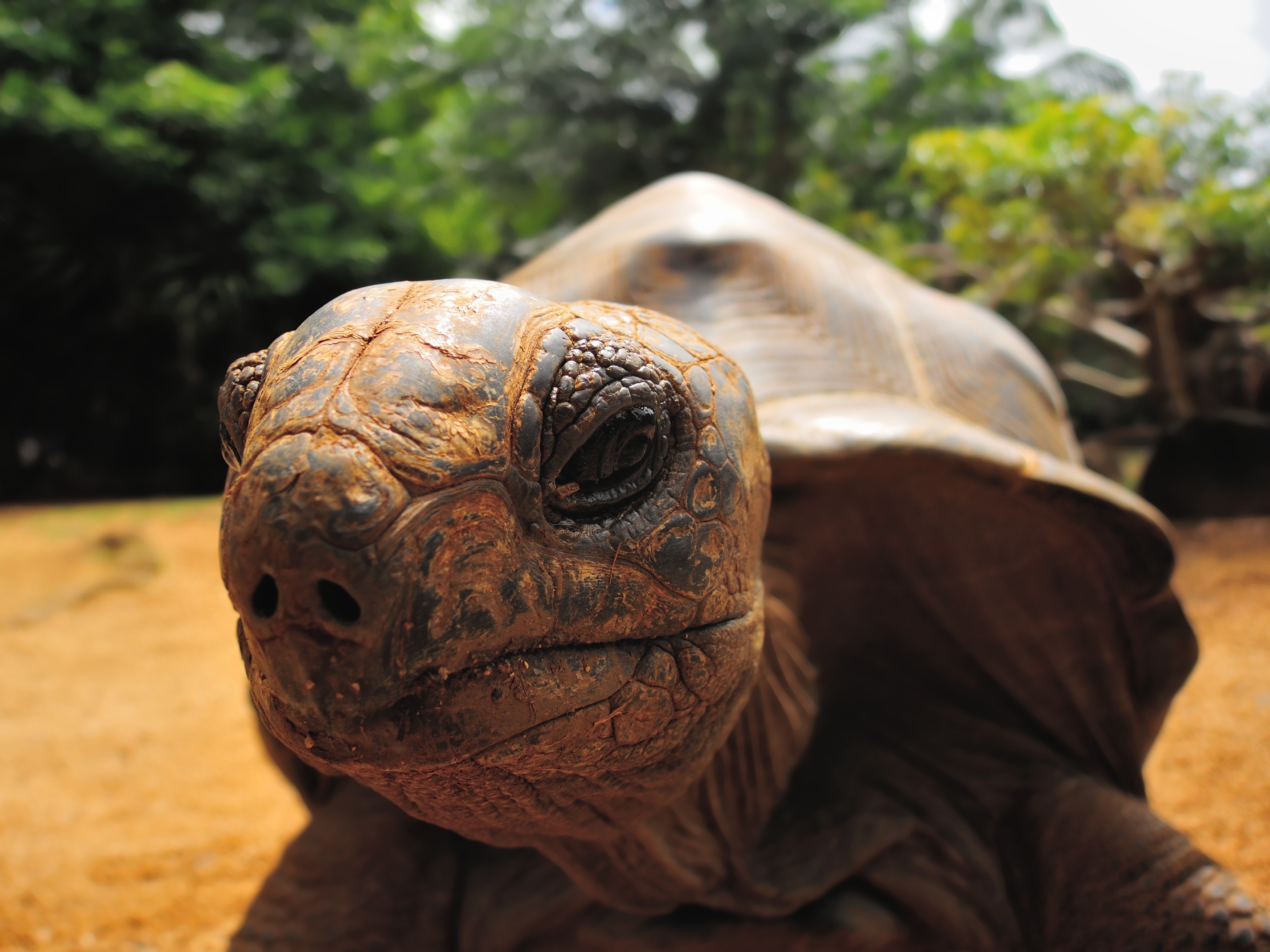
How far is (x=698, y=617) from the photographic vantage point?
988mm

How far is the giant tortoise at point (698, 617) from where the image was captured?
0.80m

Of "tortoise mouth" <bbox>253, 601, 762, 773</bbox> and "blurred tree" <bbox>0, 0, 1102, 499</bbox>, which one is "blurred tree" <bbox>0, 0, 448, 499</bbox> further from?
"tortoise mouth" <bbox>253, 601, 762, 773</bbox>

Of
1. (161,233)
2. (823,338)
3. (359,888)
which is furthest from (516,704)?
(161,233)

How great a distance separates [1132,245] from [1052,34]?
7584 mm

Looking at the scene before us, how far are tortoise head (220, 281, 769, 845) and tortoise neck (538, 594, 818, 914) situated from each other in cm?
23

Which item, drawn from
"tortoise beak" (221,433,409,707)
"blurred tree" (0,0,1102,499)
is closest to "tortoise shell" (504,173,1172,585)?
"tortoise beak" (221,433,409,707)

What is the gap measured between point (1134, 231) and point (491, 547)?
21.4ft

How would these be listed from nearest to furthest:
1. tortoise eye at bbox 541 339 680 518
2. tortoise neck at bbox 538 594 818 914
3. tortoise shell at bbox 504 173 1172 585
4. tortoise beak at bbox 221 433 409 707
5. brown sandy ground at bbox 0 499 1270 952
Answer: tortoise beak at bbox 221 433 409 707 → tortoise eye at bbox 541 339 680 518 → tortoise neck at bbox 538 594 818 914 → tortoise shell at bbox 504 173 1172 585 → brown sandy ground at bbox 0 499 1270 952

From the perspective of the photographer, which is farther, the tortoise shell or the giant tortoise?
the tortoise shell

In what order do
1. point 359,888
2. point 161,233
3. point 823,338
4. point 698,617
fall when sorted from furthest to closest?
point 161,233, point 823,338, point 359,888, point 698,617

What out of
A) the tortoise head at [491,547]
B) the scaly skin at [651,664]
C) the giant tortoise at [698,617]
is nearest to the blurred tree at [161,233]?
the giant tortoise at [698,617]

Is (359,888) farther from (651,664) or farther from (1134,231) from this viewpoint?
(1134,231)

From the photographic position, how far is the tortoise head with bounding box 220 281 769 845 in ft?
2.52

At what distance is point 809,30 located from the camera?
37.2ft
